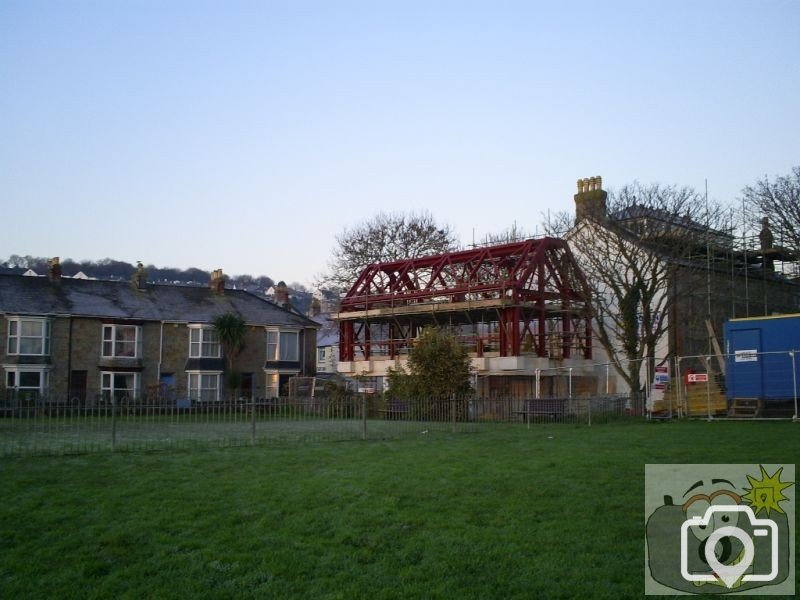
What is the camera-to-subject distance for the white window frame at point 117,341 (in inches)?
1753

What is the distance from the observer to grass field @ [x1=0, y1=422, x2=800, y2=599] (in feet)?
25.4

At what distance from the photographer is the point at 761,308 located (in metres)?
43.2

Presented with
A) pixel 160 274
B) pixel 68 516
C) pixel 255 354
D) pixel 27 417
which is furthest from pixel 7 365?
pixel 160 274

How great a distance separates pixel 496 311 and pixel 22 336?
24.2m

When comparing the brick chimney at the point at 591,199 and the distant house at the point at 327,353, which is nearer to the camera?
the brick chimney at the point at 591,199

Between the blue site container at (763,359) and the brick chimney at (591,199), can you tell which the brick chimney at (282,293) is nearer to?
the brick chimney at (591,199)

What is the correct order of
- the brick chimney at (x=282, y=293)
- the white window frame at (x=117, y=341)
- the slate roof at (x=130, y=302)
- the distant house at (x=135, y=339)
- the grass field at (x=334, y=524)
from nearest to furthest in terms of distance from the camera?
the grass field at (x=334, y=524) < the distant house at (x=135, y=339) < the slate roof at (x=130, y=302) < the white window frame at (x=117, y=341) < the brick chimney at (x=282, y=293)

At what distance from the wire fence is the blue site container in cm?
484

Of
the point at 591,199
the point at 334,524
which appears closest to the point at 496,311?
the point at 591,199

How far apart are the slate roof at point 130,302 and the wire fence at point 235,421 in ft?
71.3

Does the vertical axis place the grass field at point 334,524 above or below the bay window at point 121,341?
below

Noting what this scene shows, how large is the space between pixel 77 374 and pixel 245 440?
28.0m

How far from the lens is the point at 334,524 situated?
32.2 feet

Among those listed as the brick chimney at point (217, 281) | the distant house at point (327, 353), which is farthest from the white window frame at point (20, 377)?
the distant house at point (327, 353)
